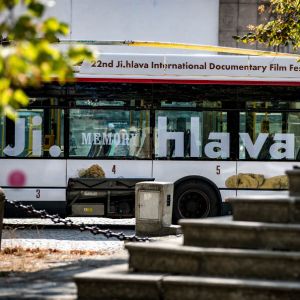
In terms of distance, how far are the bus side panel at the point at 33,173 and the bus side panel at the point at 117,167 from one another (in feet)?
0.62

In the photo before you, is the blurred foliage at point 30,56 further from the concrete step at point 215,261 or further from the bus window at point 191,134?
the bus window at point 191,134

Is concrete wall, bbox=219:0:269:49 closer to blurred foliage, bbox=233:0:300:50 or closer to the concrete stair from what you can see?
blurred foliage, bbox=233:0:300:50

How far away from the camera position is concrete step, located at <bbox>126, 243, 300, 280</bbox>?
8375 mm

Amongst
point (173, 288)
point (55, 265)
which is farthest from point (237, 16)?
point (173, 288)

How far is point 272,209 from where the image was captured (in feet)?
29.7

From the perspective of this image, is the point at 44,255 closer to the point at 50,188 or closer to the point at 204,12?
the point at 50,188

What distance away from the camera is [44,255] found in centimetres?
1355

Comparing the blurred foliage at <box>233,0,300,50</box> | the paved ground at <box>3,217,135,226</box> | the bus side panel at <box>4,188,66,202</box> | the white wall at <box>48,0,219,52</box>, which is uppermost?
the white wall at <box>48,0,219,52</box>

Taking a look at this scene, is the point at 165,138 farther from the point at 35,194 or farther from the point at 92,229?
the point at 92,229

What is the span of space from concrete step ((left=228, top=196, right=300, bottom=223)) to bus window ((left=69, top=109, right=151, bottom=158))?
34.8 feet

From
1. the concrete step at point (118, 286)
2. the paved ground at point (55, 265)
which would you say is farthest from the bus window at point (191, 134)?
the concrete step at point (118, 286)

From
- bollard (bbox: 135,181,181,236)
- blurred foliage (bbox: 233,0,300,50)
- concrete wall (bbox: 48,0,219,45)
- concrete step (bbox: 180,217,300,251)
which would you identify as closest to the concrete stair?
concrete step (bbox: 180,217,300,251)

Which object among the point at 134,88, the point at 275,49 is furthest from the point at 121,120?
the point at 275,49

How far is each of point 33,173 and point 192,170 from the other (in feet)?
9.81
